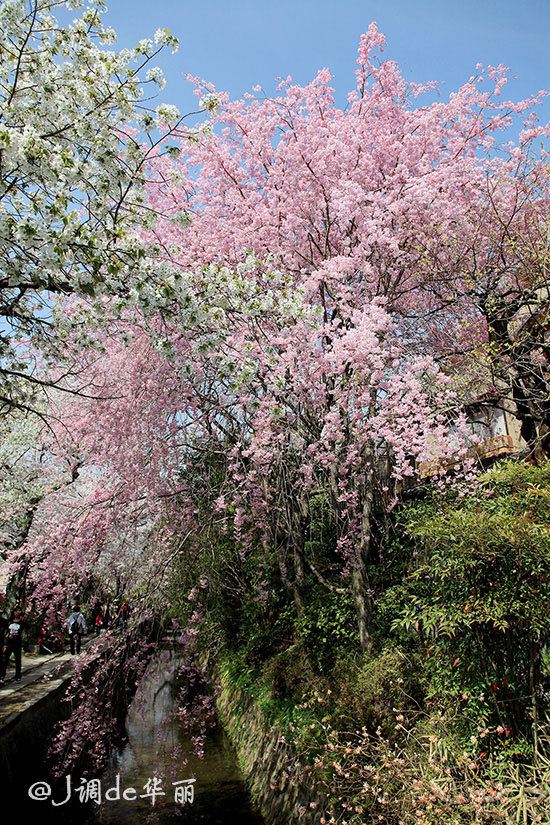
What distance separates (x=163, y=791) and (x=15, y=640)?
6.08 meters

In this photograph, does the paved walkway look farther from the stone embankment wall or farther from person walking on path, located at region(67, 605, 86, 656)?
the stone embankment wall

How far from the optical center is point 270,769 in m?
8.45

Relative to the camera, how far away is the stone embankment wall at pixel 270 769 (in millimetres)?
6680

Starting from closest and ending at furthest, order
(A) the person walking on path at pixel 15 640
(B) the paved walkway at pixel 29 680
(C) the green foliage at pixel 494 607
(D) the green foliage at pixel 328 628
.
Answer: (C) the green foliage at pixel 494 607 → (D) the green foliage at pixel 328 628 → (B) the paved walkway at pixel 29 680 → (A) the person walking on path at pixel 15 640

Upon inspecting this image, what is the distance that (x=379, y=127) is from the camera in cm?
930

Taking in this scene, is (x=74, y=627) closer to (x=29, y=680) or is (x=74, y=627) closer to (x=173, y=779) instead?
(x=29, y=680)

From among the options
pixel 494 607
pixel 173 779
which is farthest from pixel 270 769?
pixel 494 607

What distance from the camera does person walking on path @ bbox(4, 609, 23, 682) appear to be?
13.7 meters

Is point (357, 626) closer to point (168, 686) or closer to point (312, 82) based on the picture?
point (312, 82)

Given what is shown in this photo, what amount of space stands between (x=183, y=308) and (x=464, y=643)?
383 cm

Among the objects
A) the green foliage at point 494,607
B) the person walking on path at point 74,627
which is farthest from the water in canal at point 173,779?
the green foliage at point 494,607

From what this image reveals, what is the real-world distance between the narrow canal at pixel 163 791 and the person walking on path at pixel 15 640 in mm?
3122

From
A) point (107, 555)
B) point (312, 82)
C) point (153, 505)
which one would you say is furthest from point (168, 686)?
point (312, 82)

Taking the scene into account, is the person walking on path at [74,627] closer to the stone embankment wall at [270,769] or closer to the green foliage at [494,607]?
the stone embankment wall at [270,769]
